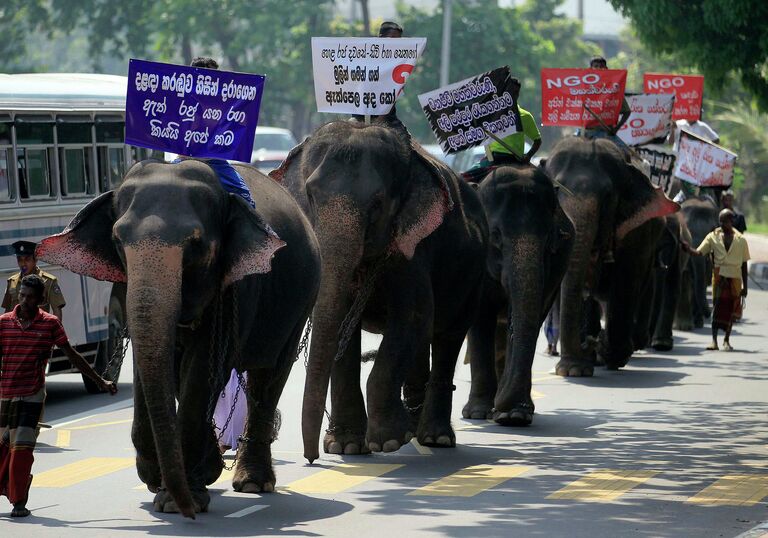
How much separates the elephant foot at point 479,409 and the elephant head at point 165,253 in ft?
16.7

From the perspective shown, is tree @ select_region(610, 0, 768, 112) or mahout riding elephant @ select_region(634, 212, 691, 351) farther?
tree @ select_region(610, 0, 768, 112)

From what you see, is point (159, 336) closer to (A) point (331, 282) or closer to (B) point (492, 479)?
(A) point (331, 282)

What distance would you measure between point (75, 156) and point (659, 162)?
762cm

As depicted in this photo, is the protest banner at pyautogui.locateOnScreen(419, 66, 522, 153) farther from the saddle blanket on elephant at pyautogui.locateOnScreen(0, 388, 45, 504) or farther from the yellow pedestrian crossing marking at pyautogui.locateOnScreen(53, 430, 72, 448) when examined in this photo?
the saddle blanket on elephant at pyautogui.locateOnScreen(0, 388, 45, 504)

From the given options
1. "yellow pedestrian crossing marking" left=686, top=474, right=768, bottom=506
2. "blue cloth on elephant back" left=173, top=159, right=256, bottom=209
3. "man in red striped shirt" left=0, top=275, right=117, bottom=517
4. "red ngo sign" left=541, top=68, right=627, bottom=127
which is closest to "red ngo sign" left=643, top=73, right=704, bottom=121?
"red ngo sign" left=541, top=68, right=627, bottom=127

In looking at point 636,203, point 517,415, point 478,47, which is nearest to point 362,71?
point 517,415

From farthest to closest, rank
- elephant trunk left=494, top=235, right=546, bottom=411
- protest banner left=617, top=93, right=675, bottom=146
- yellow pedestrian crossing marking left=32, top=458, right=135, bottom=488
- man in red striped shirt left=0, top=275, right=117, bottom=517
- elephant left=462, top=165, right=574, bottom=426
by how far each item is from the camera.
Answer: protest banner left=617, top=93, right=675, bottom=146, elephant left=462, top=165, right=574, bottom=426, elephant trunk left=494, top=235, right=546, bottom=411, yellow pedestrian crossing marking left=32, top=458, right=135, bottom=488, man in red striped shirt left=0, top=275, right=117, bottom=517

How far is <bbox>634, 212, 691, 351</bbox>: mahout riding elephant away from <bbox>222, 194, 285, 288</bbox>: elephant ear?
1006 cm

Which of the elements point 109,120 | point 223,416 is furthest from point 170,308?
point 109,120

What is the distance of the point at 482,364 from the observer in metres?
14.3

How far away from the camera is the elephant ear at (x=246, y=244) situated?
9539 mm

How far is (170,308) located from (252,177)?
2.37m

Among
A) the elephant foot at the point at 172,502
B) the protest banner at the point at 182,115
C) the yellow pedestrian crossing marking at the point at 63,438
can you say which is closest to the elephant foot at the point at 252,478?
the elephant foot at the point at 172,502

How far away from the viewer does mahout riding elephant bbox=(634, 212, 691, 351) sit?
19.5 meters
